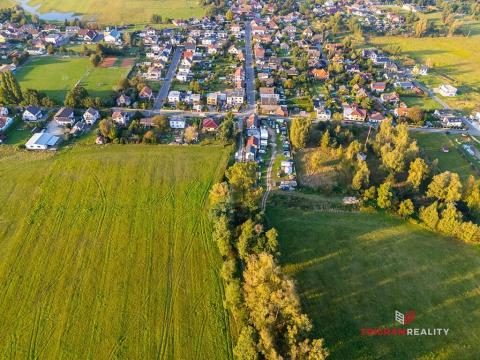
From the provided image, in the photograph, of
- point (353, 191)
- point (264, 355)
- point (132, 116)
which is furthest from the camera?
point (132, 116)

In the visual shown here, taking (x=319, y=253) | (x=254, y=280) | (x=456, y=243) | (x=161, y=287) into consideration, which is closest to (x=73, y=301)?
(x=161, y=287)

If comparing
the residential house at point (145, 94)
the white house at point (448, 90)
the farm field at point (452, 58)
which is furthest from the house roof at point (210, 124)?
the white house at point (448, 90)

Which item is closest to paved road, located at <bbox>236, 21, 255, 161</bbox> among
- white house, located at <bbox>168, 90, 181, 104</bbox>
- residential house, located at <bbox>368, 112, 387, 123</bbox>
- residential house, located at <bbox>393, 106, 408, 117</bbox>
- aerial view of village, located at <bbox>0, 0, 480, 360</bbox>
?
aerial view of village, located at <bbox>0, 0, 480, 360</bbox>

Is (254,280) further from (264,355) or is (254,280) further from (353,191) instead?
(353,191)

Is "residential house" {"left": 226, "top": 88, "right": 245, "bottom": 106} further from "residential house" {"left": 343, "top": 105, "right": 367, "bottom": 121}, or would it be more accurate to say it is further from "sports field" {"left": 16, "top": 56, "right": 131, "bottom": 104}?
"sports field" {"left": 16, "top": 56, "right": 131, "bottom": 104}

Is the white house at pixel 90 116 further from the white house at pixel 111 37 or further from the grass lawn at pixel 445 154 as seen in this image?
the grass lawn at pixel 445 154
